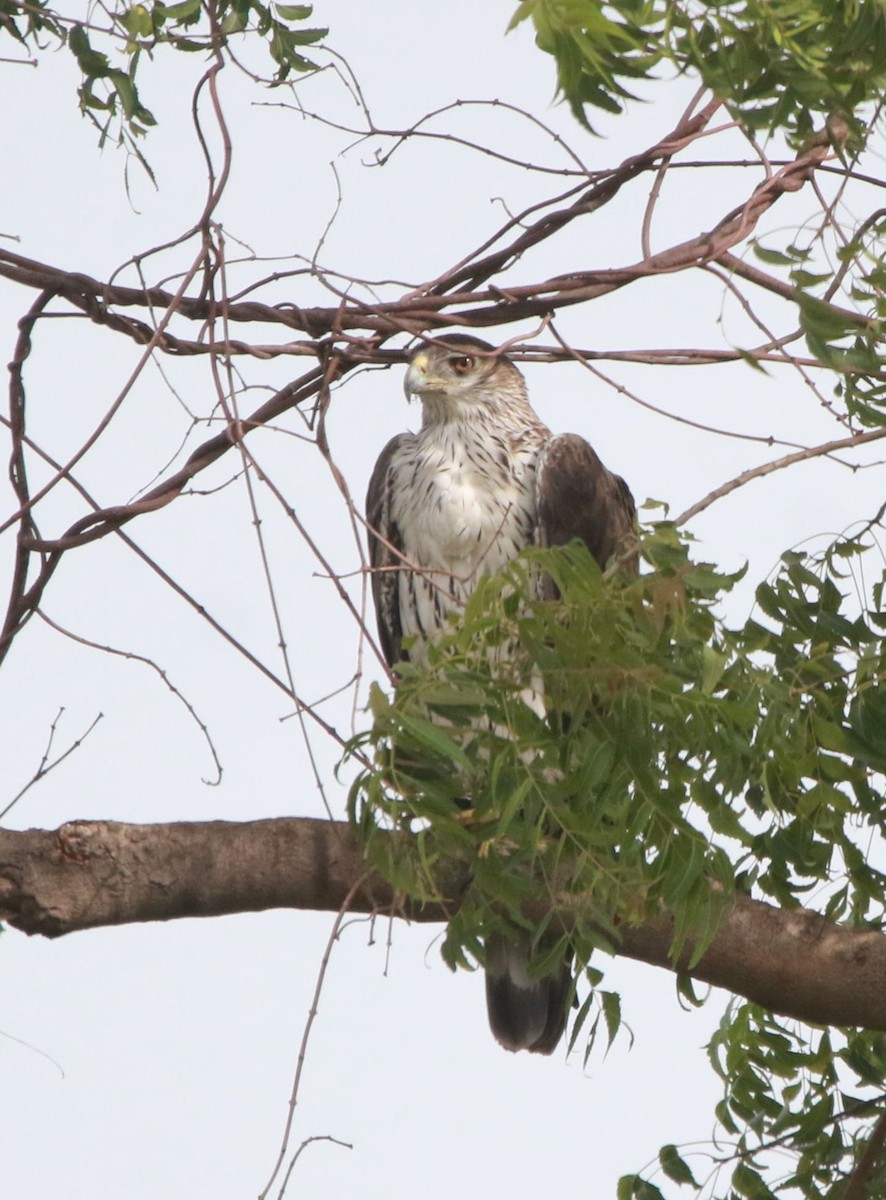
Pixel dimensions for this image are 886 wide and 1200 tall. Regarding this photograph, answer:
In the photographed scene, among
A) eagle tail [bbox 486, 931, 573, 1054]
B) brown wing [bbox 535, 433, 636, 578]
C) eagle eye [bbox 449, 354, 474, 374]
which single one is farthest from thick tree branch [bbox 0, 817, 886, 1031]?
eagle eye [bbox 449, 354, 474, 374]

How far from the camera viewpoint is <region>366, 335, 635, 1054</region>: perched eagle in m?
4.84

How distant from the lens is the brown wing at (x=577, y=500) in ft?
16.0

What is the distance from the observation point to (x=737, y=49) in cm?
220

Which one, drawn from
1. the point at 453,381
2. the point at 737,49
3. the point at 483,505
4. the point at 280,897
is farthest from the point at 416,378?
the point at 737,49

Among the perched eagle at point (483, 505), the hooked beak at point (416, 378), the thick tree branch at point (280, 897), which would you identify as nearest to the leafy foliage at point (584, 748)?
the thick tree branch at point (280, 897)

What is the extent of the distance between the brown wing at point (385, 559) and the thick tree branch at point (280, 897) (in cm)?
165

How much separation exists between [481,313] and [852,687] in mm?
1086

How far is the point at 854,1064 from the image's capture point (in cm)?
392

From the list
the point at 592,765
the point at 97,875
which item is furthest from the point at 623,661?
the point at 97,875

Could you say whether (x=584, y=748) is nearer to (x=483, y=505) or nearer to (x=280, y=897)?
(x=280, y=897)

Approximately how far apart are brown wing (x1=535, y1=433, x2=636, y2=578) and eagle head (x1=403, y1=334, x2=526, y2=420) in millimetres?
423

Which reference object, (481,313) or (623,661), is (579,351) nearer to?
(481,313)

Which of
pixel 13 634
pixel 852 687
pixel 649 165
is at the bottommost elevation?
pixel 852 687

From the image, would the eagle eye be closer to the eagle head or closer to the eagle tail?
the eagle head
